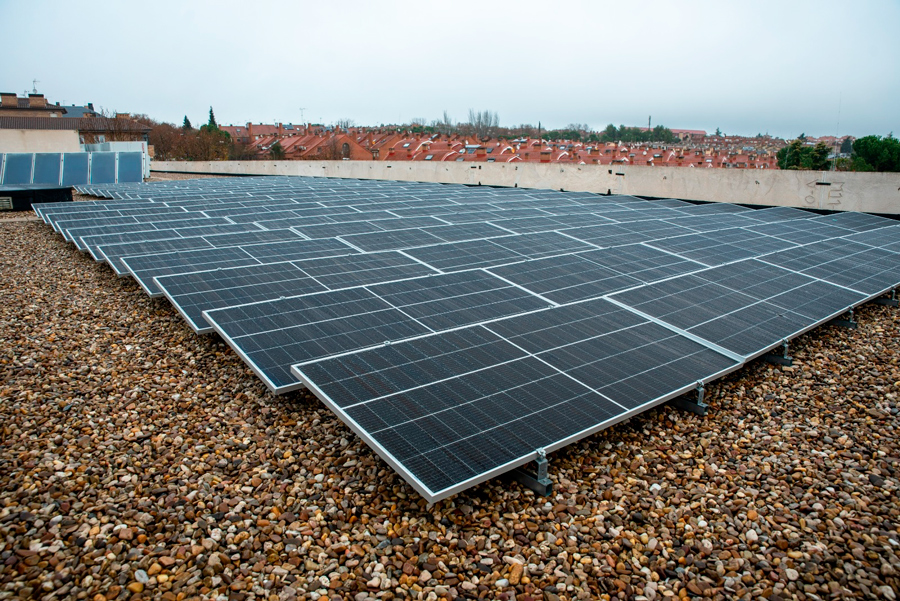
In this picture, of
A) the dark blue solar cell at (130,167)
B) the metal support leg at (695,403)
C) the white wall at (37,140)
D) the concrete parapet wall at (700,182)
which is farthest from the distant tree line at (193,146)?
the metal support leg at (695,403)

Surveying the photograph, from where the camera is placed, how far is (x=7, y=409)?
7.43m

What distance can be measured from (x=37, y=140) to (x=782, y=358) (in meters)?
50.7

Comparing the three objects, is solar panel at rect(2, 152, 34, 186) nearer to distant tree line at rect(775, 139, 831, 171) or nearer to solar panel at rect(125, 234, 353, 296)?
solar panel at rect(125, 234, 353, 296)

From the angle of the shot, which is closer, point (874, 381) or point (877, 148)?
point (874, 381)

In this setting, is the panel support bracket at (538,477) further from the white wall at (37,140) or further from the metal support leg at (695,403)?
the white wall at (37,140)

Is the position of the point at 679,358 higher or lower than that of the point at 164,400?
higher

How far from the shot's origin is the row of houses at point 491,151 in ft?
177

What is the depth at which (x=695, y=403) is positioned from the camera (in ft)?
25.5

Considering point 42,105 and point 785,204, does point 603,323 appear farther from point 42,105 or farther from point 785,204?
point 42,105

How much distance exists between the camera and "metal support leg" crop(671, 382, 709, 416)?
7504 mm

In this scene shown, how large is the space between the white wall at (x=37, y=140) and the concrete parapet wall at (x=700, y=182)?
2602 centimetres

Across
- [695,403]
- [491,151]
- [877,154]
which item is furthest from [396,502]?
[491,151]

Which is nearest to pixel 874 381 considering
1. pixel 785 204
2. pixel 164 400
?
pixel 164 400

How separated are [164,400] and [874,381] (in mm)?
10602
